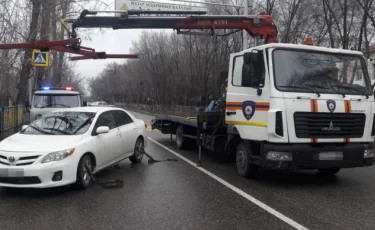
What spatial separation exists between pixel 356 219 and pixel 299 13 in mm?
14135

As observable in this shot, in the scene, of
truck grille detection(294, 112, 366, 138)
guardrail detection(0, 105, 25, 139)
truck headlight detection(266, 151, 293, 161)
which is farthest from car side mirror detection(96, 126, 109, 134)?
guardrail detection(0, 105, 25, 139)

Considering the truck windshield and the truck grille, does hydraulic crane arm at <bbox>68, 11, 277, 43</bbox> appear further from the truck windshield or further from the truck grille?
the truck grille

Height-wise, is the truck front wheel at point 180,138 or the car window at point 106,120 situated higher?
the car window at point 106,120

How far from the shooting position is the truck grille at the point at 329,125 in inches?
270

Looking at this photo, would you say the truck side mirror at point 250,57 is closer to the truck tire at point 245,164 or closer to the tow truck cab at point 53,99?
the truck tire at point 245,164

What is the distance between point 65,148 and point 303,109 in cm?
425

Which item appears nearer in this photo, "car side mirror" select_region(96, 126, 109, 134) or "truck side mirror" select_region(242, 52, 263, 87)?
"truck side mirror" select_region(242, 52, 263, 87)

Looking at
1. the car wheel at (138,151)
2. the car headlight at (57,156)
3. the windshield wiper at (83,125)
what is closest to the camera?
the car headlight at (57,156)

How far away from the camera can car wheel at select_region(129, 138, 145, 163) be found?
9.75 metres

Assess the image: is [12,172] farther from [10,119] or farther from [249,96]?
[10,119]

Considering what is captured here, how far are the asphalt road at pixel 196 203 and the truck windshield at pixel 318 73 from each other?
188cm

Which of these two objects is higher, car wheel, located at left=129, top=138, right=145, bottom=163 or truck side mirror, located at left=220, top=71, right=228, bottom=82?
truck side mirror, located at left=220, top=71, right=228, bottom=82

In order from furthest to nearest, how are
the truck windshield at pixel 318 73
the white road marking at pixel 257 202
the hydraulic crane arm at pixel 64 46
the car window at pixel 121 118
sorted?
the hydraulic crane arm at pixel 64 46, the car window at pixel 121 118, the truck windshield at pixel 318 73, the white road marking at pixel 257 202

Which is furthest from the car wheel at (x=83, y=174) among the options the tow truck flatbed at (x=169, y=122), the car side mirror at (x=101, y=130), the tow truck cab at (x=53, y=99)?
the tow truck cab at (x=53, y=99)
